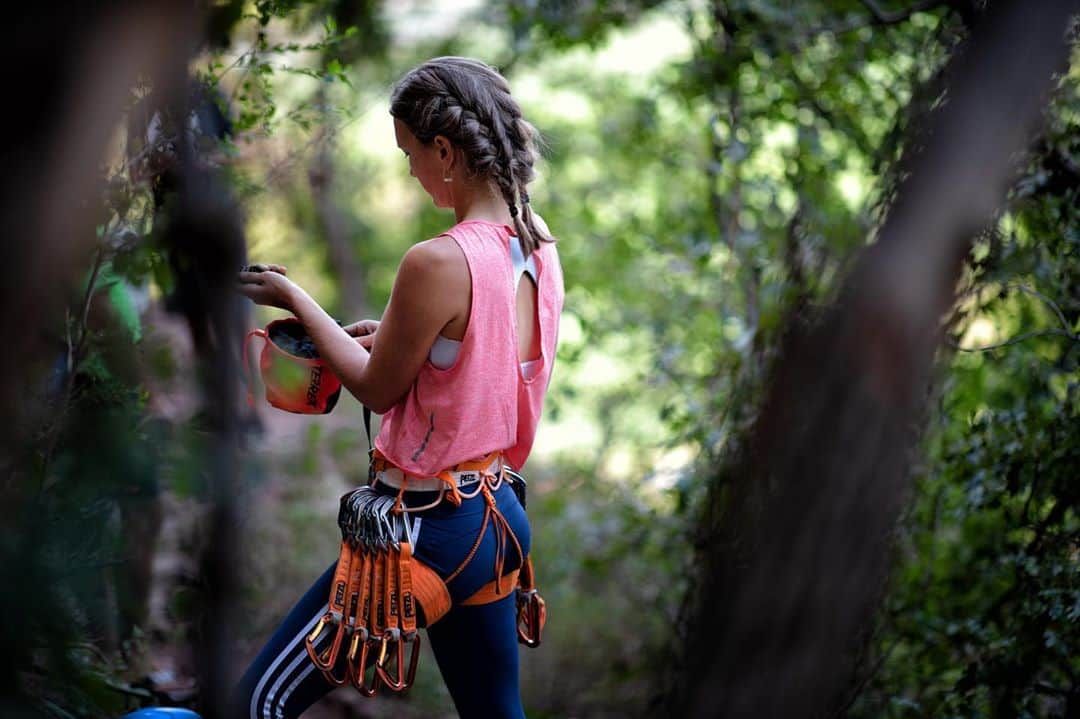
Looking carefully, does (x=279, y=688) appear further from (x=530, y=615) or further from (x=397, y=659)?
(x=530, y=615)

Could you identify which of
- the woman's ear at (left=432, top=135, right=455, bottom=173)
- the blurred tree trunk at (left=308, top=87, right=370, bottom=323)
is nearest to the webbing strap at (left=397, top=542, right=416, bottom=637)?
the woman's ear at (left=432, top=135, right=455, bottom=173)

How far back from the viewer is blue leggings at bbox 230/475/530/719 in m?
1.94

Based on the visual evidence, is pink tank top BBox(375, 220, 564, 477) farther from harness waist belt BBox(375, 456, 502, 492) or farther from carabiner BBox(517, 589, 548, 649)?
carabiner BBox(517, 589, 548, 649)

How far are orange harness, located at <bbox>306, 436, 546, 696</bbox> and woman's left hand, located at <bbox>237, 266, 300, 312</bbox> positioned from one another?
36 cm

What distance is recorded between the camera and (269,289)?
6.15ft

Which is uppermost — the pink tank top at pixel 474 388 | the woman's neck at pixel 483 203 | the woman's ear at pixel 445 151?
the woman's ear at pixel 445 151

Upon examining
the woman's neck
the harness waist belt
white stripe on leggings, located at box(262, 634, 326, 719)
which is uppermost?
the woman's neck

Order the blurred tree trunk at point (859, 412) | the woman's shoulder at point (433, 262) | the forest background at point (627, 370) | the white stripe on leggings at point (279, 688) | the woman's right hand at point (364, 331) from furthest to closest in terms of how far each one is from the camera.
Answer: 1. the woman's right hand at point (364, 331)
2. the white stripe on leggings at point (279, 688)
3. the woman's shoulder at point (433, 262)
4. the blurred tree trunk at point (859, 412)
5. the forest background at point (627, 370)

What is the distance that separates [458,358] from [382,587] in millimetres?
444

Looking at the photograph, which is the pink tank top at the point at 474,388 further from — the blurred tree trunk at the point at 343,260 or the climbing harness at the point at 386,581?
the blurred tree trunk at the point at 343,260

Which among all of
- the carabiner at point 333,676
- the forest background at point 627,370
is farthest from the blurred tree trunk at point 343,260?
the carabiner at point 333,676

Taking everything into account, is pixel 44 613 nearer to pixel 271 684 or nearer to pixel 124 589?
pixel 124 589

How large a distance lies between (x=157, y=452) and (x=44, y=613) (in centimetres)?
39

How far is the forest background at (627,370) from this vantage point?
1503 mm
